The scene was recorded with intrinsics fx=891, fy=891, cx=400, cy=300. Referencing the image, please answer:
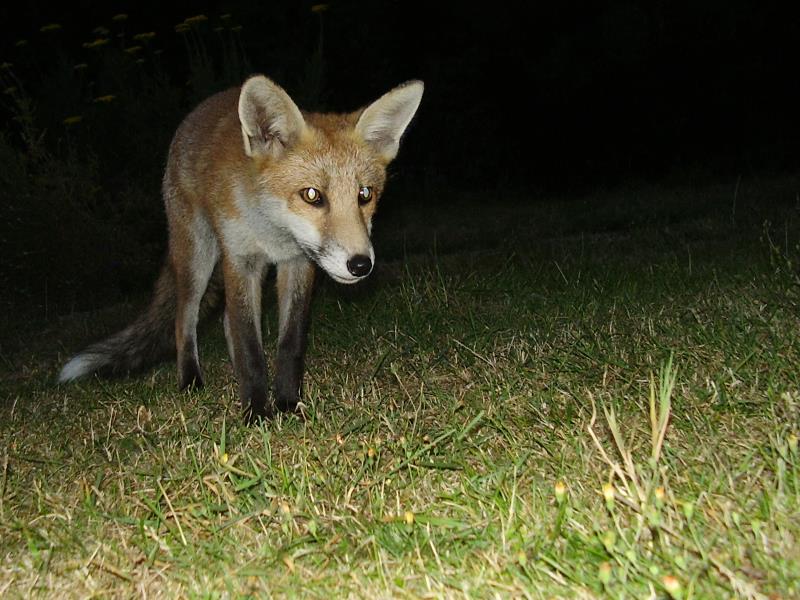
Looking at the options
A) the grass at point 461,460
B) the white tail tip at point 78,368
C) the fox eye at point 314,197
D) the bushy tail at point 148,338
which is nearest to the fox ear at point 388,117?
the fox eye at point 314,197

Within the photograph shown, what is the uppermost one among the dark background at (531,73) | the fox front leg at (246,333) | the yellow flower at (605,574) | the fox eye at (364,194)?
the yellow flower at (605,574)

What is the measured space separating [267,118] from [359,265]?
87 cm

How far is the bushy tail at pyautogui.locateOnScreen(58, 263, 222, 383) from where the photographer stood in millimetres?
4816

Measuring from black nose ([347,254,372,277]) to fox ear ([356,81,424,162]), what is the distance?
0.84 metres

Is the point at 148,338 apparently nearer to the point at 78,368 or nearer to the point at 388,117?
the point at 78,368

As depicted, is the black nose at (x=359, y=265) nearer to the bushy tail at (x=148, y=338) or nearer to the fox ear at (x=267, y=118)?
the fox ear at (x=267, y=118)

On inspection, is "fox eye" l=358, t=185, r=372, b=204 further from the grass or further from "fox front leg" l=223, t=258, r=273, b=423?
the grass

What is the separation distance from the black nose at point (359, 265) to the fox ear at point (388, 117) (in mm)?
845

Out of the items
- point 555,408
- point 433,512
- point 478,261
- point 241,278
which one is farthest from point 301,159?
point 478,261

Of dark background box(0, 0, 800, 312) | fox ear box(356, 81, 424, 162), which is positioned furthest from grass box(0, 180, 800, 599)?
dark background box(0, 0, 800, 312)

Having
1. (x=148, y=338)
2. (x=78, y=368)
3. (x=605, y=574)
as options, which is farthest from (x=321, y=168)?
(x=605, y=574)

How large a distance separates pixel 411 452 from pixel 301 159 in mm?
1595

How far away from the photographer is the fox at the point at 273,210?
3.63m

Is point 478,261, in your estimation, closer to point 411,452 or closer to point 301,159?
point 301,159
